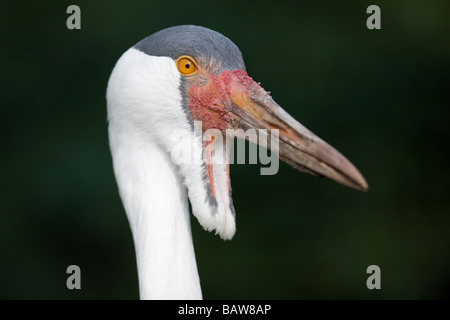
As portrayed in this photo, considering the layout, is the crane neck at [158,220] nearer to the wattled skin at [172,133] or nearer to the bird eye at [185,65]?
the wattled skin at [172,133]

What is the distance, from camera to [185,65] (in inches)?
119

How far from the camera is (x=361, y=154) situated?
20.7 ft

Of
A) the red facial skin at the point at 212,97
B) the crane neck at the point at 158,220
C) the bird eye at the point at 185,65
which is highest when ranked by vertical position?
the bird eye at the point at 185,65

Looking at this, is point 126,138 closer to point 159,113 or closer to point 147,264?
point 159,113

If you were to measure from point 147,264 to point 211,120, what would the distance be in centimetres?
74

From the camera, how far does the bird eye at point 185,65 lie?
3025 mm

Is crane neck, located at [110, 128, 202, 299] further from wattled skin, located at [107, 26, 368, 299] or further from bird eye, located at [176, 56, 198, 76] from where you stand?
bird eye, located at [176, 56, 198, 76]

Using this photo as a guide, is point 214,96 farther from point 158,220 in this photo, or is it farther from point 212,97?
point 158,220

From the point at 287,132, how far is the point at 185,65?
1.93 ft

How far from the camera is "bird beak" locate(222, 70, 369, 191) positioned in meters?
2.75

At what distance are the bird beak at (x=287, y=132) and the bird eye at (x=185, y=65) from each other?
0.16 m

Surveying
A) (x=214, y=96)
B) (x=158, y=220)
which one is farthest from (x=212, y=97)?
(x=158, y=220)

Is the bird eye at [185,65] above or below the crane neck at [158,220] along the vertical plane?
above

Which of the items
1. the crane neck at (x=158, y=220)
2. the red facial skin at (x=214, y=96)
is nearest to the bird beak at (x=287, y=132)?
the red facial skin at (x=214, y=96)
